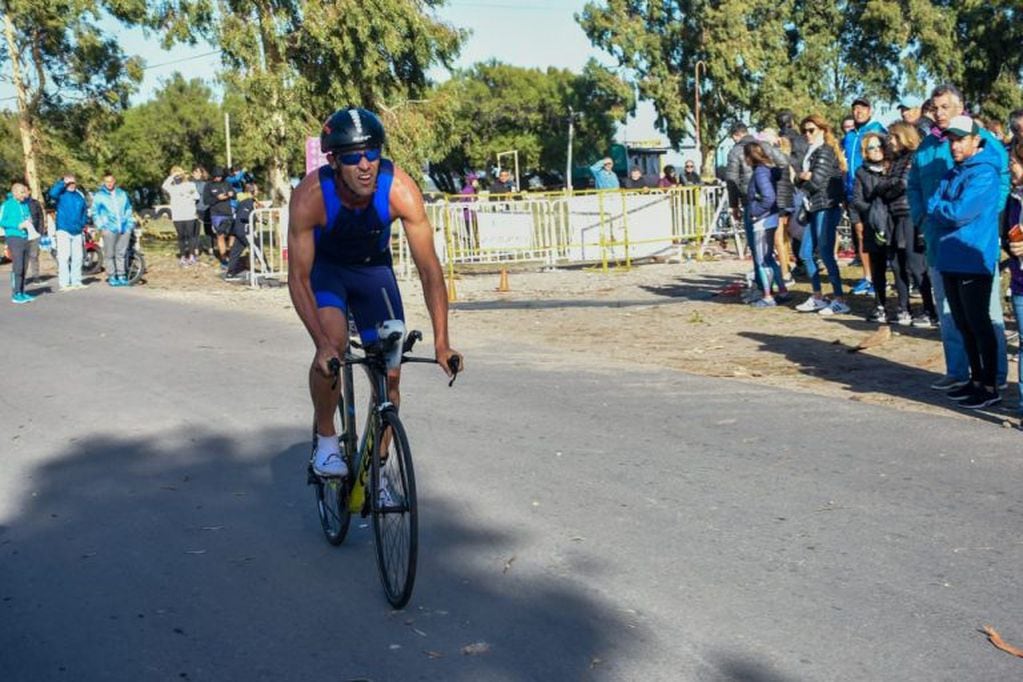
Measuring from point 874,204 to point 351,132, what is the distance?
327 inches

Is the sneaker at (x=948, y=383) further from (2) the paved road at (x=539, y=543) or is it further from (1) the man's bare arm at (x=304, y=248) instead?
(1) the man's bare arm at (x=304, y=248)

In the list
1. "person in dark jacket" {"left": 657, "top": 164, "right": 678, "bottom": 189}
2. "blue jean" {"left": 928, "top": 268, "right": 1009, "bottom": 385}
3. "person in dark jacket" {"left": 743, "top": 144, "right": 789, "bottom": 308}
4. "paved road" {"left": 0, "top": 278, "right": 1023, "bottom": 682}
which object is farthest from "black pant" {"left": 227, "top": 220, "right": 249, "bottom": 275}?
"blue jean" {"left": 928, "top": 268, "right": 1009, "bottom": 385}

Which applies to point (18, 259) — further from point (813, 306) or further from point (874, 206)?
point (874, 206)

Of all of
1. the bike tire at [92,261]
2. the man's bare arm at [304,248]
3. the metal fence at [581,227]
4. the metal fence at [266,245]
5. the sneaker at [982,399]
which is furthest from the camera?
the bike tire at [92,261]

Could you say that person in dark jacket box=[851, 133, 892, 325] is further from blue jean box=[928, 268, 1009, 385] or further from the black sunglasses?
the black sunglasses

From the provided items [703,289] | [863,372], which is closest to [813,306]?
[863,372]

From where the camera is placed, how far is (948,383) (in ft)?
32.1

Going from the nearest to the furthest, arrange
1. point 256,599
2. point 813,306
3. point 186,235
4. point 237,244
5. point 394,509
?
point 394,509
point 256,599
point 813,306
point 237,244
point 186,235

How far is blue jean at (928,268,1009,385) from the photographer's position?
921 cm

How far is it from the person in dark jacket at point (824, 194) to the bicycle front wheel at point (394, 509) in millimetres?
9542

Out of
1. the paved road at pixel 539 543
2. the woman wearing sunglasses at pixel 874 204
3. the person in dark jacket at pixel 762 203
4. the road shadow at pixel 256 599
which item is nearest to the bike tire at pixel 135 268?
the person in dark jacket at pixel 762 203

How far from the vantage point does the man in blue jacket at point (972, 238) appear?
867cm

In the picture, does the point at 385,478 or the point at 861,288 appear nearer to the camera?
the point at 385,478

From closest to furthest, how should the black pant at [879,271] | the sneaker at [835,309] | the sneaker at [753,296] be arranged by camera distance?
the black pant at [879,271] < the sneaker at [835,309] < the sneaker at [753,296]
